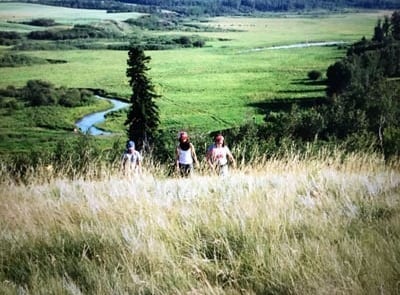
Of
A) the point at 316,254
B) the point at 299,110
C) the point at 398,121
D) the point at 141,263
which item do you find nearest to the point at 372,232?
the point at 316,254

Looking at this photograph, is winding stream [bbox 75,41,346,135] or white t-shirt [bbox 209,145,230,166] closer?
white t-shirt [bbox 209,145,230,166]

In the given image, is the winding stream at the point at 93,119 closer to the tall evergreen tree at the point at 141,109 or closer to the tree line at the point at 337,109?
the tall evergreen tree at the point at 141,109

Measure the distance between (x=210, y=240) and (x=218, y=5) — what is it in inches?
653

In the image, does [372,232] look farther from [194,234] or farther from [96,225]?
[96,225]

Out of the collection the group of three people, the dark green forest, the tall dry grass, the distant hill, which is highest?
the distant hill

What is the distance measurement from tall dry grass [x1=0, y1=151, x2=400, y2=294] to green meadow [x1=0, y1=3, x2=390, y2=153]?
539cm

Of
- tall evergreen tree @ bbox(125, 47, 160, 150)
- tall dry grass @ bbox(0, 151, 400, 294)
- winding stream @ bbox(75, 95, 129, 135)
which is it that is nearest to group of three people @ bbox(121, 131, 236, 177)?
tall dry grass @ bbox(0, 151, 400, 294)

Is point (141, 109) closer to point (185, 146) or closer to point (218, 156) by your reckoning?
point (185, 146)

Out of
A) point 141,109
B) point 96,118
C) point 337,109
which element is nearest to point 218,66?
point 96,118

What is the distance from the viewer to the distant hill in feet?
37.1

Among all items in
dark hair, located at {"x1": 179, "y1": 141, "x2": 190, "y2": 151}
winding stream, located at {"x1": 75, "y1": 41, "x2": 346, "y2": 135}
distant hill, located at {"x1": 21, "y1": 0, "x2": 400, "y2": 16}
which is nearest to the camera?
dark hair, located at {"x1": 179, "y1": 141, "x2": 190, "y2": 151}

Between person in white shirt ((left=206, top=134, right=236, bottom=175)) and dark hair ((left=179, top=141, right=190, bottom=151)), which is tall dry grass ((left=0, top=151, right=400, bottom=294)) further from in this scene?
dark hair ((left=179, top=141, right=190, bottom=151))

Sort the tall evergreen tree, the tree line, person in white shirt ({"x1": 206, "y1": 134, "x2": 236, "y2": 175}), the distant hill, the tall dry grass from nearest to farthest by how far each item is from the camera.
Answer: the tall dry grass < person in white shirt ({"x1": 206, "y1": 134, "x2": 236, "y2": 175}) < the distant hill < the tree line < the tall evergreen tree

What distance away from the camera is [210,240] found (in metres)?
2.78
